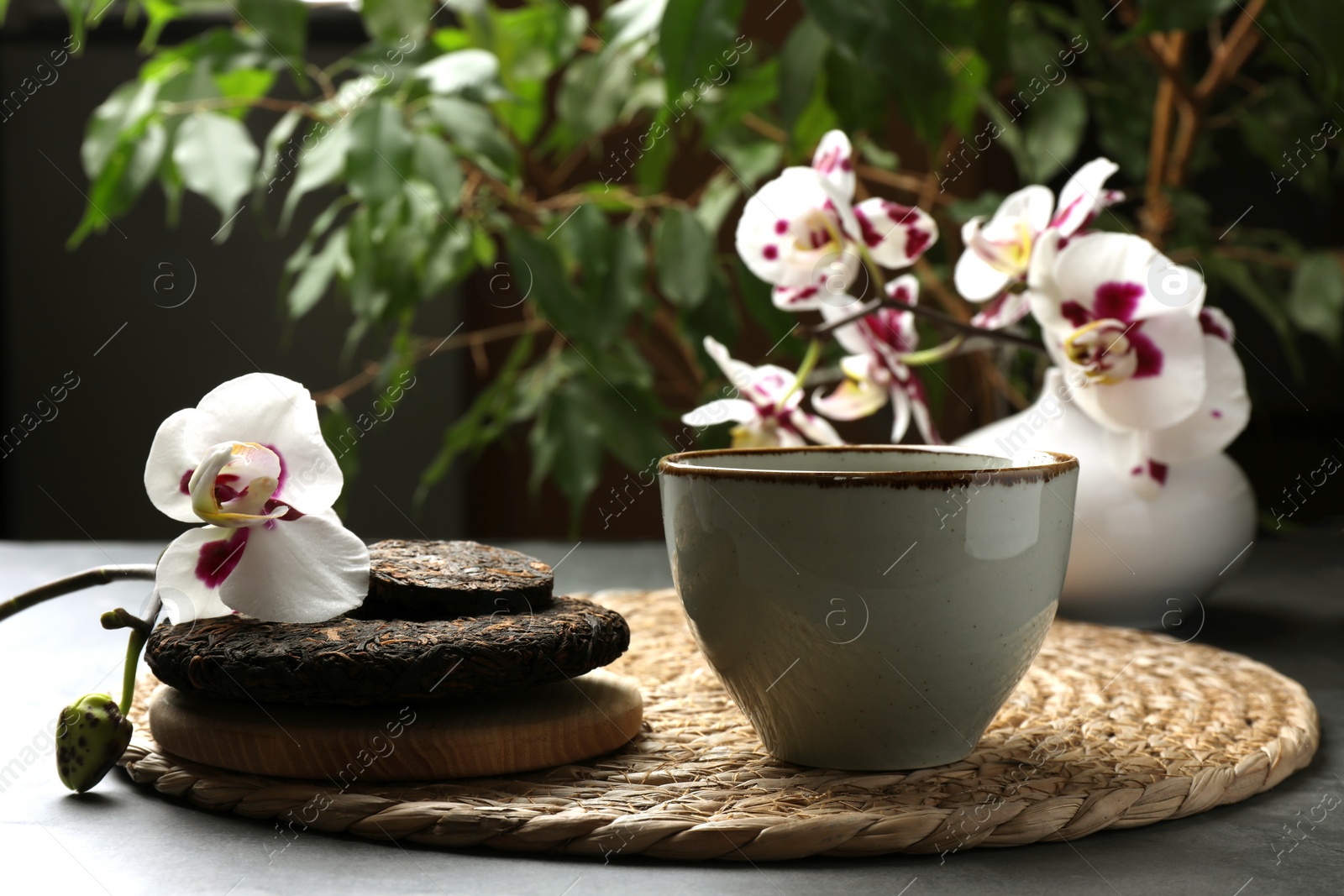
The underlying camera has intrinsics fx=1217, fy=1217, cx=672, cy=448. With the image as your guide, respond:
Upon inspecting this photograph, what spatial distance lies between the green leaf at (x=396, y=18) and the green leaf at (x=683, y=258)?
0.26 meters

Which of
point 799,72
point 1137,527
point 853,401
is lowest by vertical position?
point 1137,527

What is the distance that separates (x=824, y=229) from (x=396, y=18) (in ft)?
1.70

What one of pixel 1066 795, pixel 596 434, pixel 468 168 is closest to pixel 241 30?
pixel 468 168

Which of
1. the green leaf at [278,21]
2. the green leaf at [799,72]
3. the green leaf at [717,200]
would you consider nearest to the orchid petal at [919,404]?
the green leaf at [799,72]

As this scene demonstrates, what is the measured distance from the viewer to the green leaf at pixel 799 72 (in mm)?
842

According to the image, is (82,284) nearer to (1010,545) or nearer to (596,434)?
(596,434)

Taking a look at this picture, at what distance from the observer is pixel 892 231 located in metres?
0.66

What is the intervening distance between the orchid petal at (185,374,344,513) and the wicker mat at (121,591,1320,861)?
0.11 metres

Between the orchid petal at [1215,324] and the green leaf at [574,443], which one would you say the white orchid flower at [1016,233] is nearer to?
the orchid petal at [1215,324]

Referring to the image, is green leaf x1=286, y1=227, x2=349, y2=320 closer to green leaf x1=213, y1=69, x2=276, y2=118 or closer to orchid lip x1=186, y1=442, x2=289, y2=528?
green leaf x1=213, y1=69, x2=276, y2=118

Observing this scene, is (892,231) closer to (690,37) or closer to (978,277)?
(978,277)

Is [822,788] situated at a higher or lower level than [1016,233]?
lower

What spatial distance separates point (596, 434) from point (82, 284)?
1523mm

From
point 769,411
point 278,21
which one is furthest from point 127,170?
point 769,411
